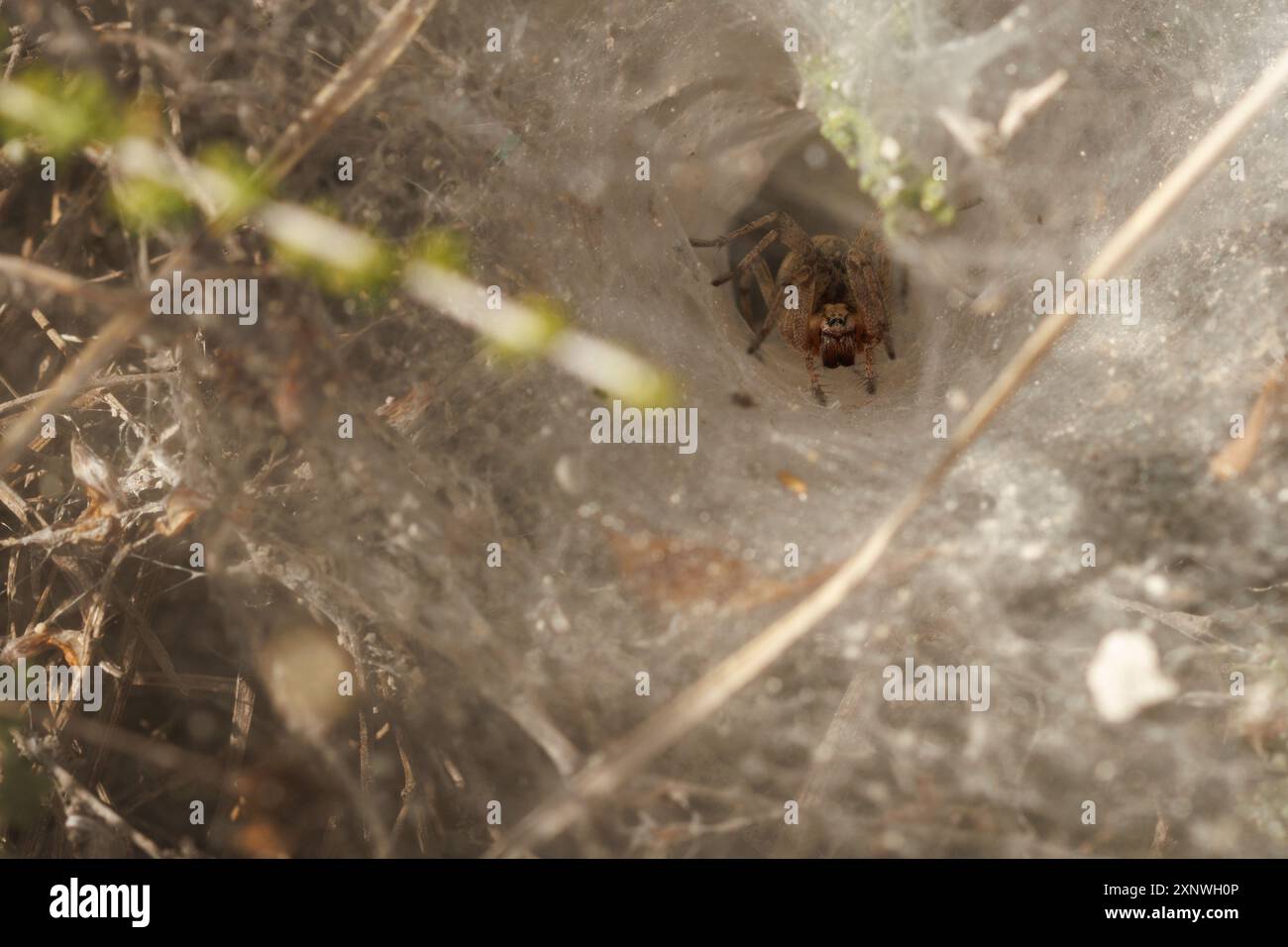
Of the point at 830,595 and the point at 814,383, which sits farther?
the point at 814,383

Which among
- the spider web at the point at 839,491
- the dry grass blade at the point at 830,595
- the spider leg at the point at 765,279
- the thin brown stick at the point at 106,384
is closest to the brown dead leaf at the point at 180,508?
the spider web at the point at 839,491

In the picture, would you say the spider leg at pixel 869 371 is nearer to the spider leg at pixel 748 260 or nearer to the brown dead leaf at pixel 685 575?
the spider leg at pixel 748 260

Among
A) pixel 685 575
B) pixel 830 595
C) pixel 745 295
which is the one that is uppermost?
pixel 745 295

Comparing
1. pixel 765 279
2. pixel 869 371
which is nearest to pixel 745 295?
pixel 765 279

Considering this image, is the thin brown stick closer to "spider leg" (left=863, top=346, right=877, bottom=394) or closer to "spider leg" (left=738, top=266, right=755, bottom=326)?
"spider leg" (left=738, top=266, right=755, bottom=326)

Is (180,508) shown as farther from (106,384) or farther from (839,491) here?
(839,491)
